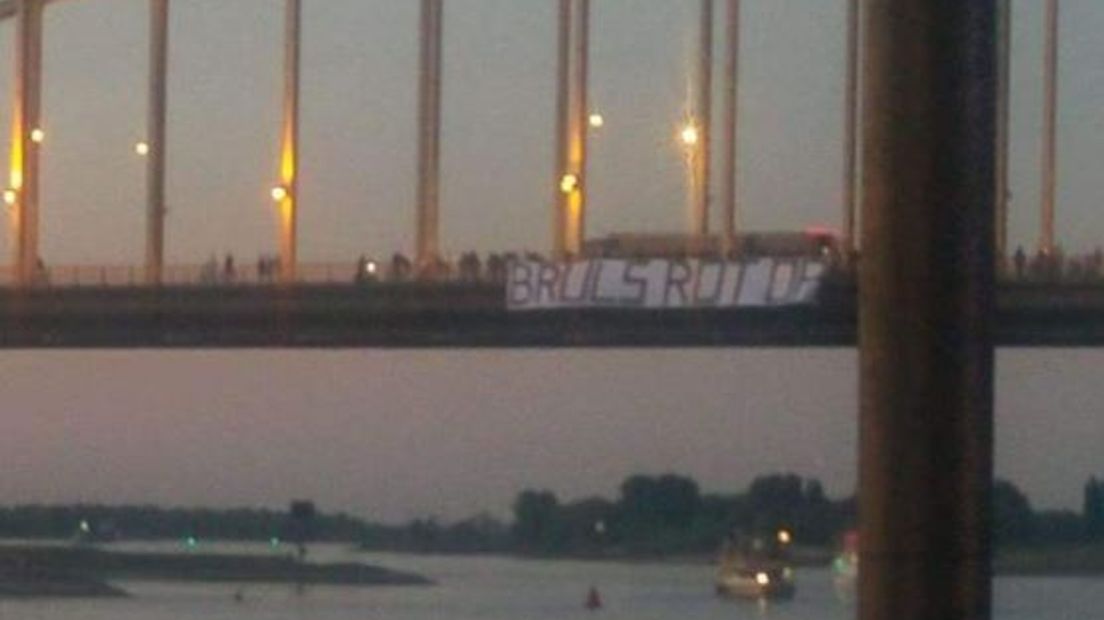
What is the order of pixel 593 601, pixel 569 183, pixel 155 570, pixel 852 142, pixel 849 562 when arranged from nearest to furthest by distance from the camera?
pixel 849 562, pixel 852 142, pixel 593 601, pixel 155 570, pixel 569 183

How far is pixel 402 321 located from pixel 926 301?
175 feet

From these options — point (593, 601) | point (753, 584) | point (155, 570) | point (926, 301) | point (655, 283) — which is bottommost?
point (155, 570)

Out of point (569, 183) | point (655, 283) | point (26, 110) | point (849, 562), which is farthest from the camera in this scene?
point (26, 110)

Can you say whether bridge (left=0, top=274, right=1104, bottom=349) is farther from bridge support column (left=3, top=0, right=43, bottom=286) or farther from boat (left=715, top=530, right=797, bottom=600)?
bridge support column (left=3, top=0, right=43, bottom=286)

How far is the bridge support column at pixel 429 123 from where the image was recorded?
68.4m

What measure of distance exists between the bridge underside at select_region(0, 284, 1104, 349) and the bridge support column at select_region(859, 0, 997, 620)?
146ft

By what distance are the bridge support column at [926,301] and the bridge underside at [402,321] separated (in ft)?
146

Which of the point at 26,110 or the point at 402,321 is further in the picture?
the point at 26,110

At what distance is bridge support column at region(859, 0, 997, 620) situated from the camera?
4.55 m

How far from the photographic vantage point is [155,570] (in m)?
67.4

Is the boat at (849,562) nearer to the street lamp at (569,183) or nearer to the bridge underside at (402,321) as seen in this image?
the bridge underside at (402,321)

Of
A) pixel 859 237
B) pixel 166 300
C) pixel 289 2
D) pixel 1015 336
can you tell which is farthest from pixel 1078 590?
pixel 859 237

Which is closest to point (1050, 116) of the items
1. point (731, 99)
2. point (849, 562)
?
point (731, 99)

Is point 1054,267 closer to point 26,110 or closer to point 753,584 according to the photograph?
point 753,584
